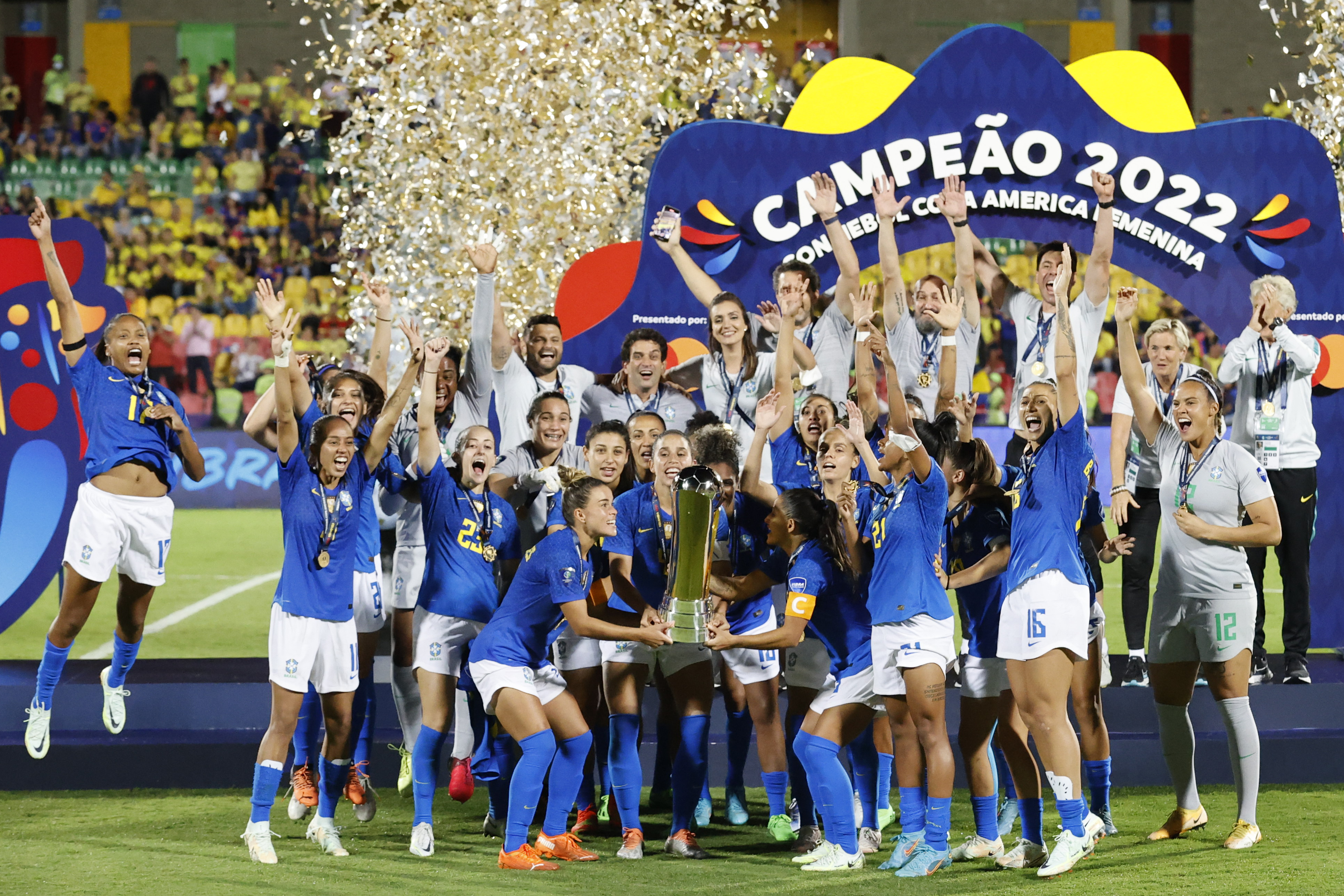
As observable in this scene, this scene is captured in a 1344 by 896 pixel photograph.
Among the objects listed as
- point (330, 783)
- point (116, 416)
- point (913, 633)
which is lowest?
point (330, 783)

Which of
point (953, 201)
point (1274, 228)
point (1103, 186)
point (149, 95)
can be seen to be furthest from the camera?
point (149, 95)

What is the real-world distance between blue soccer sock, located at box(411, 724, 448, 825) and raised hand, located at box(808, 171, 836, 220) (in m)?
2.96

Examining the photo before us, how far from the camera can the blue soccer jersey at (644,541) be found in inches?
223

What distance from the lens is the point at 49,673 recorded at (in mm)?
6582

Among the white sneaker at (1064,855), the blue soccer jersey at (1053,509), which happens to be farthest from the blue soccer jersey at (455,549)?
the white sneaker at (1064,855)

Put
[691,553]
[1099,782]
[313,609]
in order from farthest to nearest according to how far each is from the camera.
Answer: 1. [1099,782]
2. [313,609]
3. [691,553]

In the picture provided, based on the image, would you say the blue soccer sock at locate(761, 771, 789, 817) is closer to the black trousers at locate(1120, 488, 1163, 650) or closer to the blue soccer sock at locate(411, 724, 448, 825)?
the blue soccer sock at locate(411, 724, 448, 825)

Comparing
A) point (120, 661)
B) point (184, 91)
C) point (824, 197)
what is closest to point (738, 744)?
point (824, 197)

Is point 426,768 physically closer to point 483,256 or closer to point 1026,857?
point 1026,857

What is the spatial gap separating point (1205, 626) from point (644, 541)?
6.67ft

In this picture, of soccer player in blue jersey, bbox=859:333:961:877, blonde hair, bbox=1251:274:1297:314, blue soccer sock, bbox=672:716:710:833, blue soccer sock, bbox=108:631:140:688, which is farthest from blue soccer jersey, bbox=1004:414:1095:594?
blue soccer sock, bbox=108:631:140:688

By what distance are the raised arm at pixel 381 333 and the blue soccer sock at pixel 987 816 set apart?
9.00 feet

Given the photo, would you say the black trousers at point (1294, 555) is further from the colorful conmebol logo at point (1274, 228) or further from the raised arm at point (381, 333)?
the raised arm at point (381, 333)

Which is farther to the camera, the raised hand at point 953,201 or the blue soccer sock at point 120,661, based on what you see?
the raised hand at point 953,201
